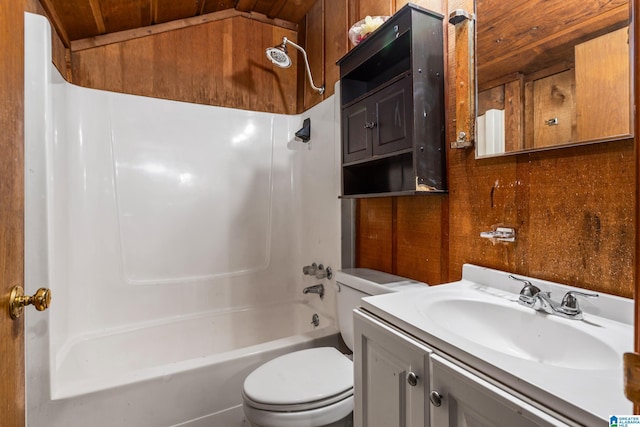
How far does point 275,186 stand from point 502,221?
1.68 meters

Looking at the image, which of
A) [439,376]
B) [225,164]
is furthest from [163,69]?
[439,376]

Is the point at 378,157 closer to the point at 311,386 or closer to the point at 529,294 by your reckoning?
the point at 529,294

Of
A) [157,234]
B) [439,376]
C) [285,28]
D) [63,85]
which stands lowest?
[439,376]

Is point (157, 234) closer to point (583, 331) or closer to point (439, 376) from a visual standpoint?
point (439, 376)

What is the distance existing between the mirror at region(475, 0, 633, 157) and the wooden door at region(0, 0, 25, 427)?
4.15 feet

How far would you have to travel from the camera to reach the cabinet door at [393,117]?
1.18 meters

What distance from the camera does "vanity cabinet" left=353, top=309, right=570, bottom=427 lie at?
51 centimetres

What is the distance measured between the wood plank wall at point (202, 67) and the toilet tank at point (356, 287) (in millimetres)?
1576

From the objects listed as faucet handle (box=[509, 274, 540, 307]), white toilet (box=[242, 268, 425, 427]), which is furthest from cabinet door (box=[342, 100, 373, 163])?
faucet handle (box=[509, 274, 540, 307])

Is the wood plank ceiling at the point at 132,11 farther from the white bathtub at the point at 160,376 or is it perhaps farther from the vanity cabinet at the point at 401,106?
the white bathtub at the point at 160,376

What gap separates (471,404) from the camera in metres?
0.56

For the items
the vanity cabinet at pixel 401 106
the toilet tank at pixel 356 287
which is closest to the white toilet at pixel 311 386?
the toilet tank at pixel 356 287

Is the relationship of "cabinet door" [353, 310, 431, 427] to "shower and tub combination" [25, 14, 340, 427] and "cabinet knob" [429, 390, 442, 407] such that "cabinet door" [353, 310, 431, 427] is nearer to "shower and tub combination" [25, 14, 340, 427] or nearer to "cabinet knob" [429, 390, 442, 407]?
"cabinet knob" [429, 390, 442, 407]

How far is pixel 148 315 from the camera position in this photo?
6.44 ft
